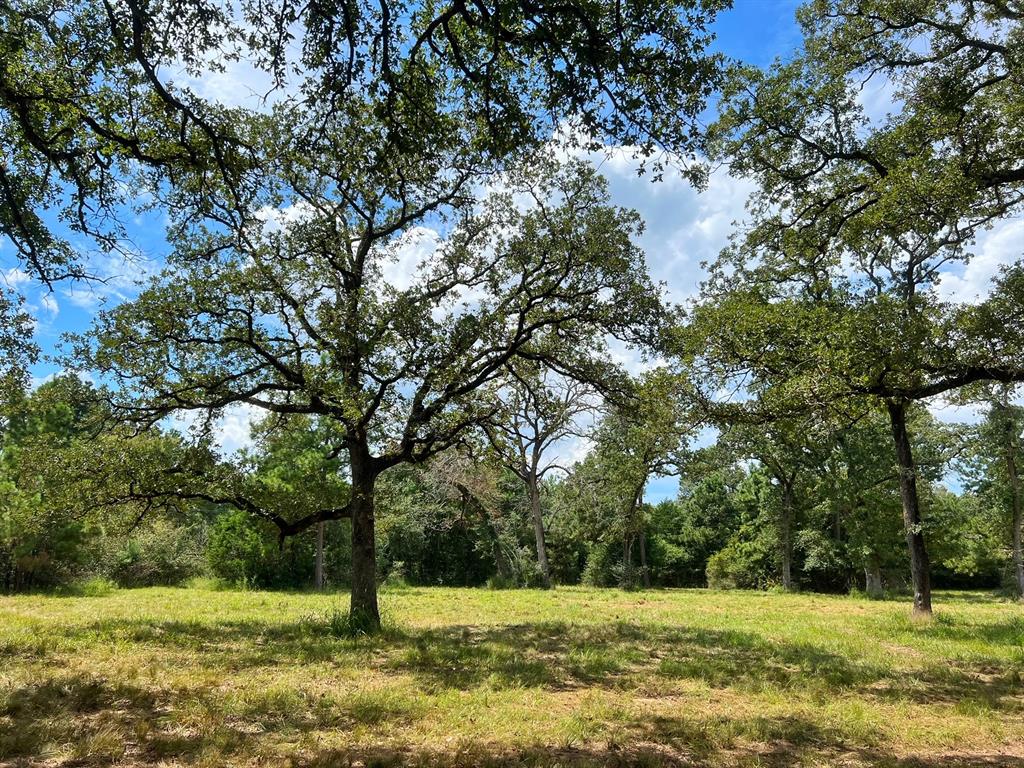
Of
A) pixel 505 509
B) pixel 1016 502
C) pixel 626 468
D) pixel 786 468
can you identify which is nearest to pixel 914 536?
pixel 626 468

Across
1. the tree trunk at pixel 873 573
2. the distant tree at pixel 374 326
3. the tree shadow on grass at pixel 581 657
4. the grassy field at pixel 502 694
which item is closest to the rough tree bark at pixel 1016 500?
the tree trunk at pixel 873 573

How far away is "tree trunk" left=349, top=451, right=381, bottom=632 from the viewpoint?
12.0 meters

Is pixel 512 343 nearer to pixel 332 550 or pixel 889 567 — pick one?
pixel 332 550

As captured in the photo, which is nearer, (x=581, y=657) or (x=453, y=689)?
(x=453, y=689)

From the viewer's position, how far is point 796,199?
1326 cm

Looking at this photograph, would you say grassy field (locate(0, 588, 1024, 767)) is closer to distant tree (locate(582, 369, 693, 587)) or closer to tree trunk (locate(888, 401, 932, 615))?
tree trunk (locate(888, 401, 932, 615))

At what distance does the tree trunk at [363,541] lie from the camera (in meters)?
12.0

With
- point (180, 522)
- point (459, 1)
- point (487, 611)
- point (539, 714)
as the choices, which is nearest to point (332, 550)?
point (180, 522)

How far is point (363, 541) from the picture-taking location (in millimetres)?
12172

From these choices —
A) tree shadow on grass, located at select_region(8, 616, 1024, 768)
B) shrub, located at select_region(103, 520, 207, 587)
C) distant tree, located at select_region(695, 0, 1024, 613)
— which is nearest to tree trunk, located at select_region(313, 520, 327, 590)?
shrub, located at select_region(103, 520, 207, 587)

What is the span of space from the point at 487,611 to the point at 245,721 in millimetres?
11834

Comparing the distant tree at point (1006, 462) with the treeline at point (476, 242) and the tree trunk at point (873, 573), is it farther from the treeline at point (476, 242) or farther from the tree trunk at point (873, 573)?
the treeline at point (476, 242)

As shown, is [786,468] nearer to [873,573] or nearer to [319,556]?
[873,573]

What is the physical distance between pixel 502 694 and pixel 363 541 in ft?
19.5
